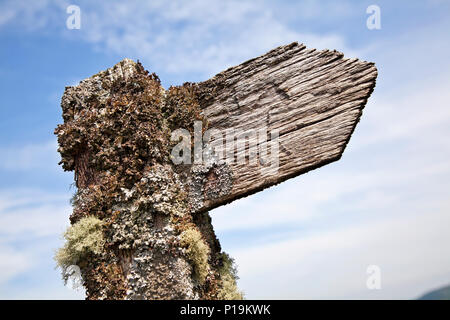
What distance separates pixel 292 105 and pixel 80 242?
2.34 meters

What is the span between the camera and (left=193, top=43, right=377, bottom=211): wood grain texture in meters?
3.31

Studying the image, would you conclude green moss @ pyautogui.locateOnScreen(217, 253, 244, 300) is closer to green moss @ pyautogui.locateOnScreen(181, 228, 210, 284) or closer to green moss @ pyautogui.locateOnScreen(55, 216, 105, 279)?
green moss @ pyautogui.locateOnScreen(181, 228, 210, 284)

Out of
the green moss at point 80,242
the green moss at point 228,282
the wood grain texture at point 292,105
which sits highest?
the wood grain texture at point 292,105

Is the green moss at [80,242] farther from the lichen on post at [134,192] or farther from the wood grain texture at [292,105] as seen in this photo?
the wood grain texture at [292,105]

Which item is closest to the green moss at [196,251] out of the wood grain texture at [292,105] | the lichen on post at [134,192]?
the lichen on post at [134,192]

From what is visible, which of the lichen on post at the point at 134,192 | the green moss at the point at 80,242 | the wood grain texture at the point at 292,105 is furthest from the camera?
the green moss at the point at 80,242

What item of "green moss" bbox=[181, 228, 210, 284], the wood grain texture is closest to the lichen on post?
"green moss" bbox=[181, 228, 210, 284]

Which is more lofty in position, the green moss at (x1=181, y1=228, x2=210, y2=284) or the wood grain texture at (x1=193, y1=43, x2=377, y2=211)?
the wood grain texture at (x1=193, y1=43, x2=377, y2=211)

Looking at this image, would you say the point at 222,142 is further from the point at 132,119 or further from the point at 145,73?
the point at 145,73

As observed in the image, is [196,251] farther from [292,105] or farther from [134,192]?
[292,105]

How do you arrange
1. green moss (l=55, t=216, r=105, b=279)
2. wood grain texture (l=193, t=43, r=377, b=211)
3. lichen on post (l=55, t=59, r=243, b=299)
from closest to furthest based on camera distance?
wood grain texture (l=193, t=43, r=377, b=211) → lichen on post (l=55, t=59, r=243, b=299) → green moss (l=55, t=216, r=105, b=279)

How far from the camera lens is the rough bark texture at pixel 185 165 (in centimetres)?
339

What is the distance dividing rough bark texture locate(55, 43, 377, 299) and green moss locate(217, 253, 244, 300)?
1 centimetres
